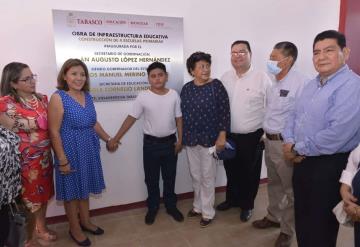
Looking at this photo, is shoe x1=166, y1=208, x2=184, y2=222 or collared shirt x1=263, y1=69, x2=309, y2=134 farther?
shoe x1=166, y1=208, x2=184, y2=222

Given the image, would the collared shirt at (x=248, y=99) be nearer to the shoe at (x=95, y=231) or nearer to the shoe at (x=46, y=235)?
the shoe at (x=95, y=231)

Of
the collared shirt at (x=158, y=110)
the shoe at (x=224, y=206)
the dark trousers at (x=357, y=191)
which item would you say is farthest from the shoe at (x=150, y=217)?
the dark trousers at (x=357, y=191)

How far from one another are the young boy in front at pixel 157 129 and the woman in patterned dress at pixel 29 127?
60cm

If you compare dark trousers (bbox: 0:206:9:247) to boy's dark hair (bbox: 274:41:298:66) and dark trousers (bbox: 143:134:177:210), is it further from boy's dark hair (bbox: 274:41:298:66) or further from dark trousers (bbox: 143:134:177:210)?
boy's dark hair (bbox: 274:41:298:66)

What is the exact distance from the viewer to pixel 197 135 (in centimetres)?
244

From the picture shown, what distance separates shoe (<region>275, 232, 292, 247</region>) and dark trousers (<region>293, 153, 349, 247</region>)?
0.49 metres

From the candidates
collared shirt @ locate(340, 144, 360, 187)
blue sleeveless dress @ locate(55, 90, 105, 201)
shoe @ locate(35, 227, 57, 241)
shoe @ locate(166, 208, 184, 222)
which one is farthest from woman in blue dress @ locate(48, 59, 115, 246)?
collared shirt @ locate(340, 144, 360, 187)

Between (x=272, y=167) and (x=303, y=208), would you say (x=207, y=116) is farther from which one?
(x=303, y=208)

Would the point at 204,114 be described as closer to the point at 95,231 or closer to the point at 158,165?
the point at 158,165

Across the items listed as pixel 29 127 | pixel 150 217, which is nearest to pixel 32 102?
pixel 29 127

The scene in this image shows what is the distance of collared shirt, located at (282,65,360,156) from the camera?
142cm

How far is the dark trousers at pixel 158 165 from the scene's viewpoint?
256cm

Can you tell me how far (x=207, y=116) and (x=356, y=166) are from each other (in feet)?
3.98

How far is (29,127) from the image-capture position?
1.95 m
